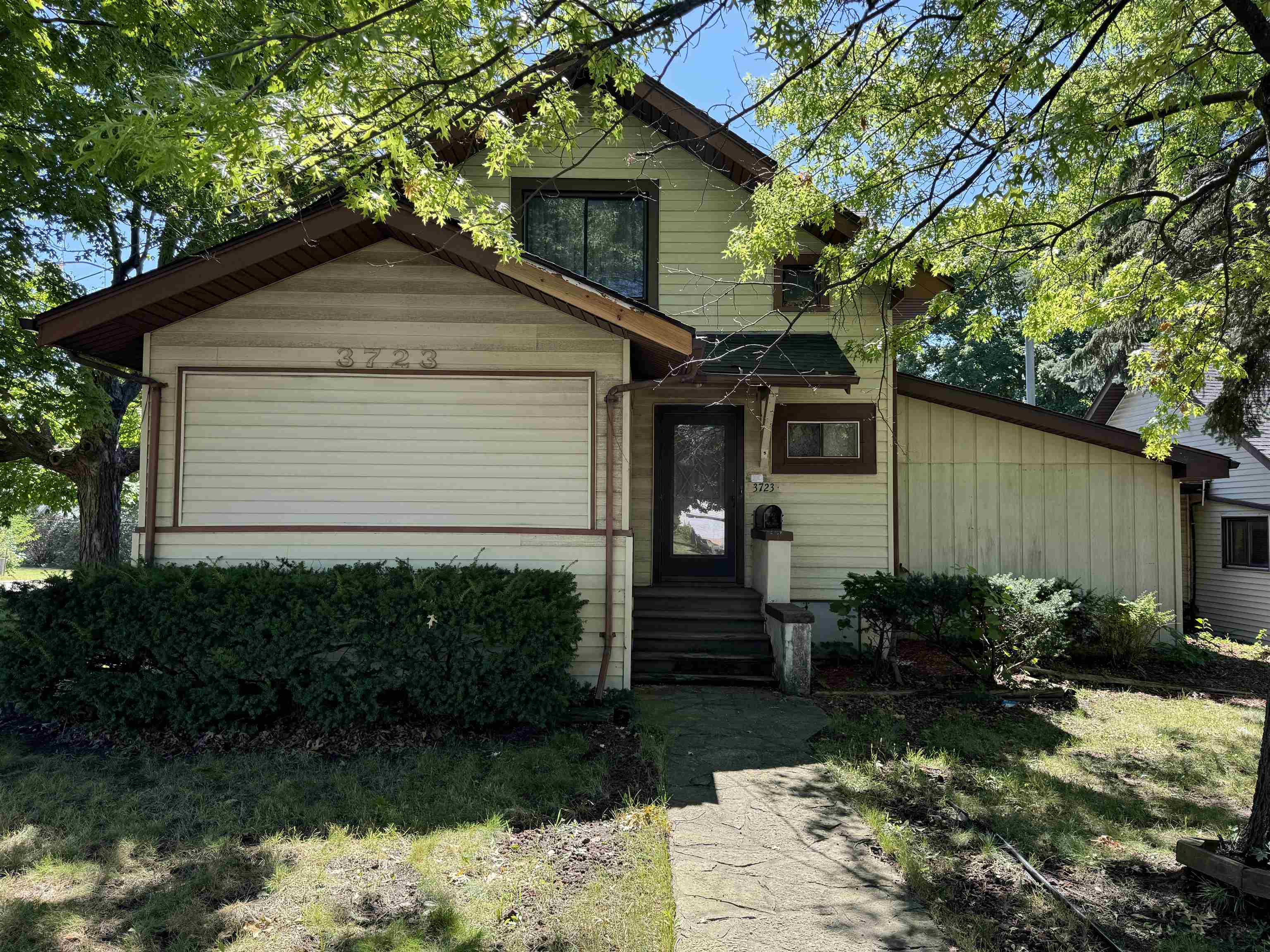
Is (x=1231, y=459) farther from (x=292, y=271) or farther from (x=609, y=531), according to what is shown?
(x=292, y=271)

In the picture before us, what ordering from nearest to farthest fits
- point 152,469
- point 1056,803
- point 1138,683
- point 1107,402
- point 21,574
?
point 1056,803 → point 152,469 → point 1138,683 → point 1107,402 → point 21,574

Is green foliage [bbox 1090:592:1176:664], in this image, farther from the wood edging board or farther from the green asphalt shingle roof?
the green asphalt shingle roof

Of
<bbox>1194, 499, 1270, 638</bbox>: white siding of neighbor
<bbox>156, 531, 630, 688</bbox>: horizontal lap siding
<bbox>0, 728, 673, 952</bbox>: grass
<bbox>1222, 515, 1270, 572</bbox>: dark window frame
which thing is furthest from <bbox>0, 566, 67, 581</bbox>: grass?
<bbox>1222, 515, 1270, 572</bbox>: dark window frame

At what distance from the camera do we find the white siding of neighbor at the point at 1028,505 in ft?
33.0

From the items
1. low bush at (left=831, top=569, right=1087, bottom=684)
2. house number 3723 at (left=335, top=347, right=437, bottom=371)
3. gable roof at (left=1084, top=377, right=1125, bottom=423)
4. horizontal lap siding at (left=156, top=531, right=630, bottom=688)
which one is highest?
gable roof at (left=1084, top=377, right=1125, bottom=423)

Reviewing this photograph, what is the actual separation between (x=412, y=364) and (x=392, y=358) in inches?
7.2

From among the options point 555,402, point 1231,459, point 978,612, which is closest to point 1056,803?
point 978,612

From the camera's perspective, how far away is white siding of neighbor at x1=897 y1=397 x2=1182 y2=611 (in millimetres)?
10047

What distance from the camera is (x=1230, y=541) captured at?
1391 centimetres

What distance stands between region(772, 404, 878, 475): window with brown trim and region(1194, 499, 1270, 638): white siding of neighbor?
27.9ft

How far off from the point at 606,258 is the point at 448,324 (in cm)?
316

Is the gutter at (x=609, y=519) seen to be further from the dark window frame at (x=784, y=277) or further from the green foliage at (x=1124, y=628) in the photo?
the green foliage at (x=1124, y=628)

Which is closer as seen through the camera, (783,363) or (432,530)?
(432,530)

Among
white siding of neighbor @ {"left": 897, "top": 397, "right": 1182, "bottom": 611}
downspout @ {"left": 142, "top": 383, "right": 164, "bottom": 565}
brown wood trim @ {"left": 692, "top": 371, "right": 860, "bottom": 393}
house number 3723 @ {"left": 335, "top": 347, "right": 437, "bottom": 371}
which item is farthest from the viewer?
white siding of neighbor @ {"left": 897, "top": 397, "right": 1182, "bottom": 611}
